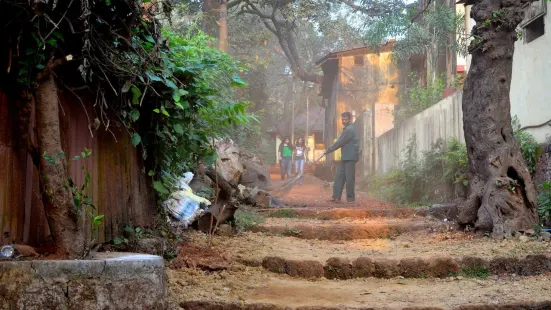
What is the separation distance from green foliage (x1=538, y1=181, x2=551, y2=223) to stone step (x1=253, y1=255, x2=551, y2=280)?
198 centimetres

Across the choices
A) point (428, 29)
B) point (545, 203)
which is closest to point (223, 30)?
point (428, 29)

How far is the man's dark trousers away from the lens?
12.3m

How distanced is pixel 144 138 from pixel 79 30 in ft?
5.39

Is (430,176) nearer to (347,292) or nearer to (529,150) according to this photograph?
(529,150)

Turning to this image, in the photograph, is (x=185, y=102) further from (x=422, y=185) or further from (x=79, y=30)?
(x=422, y=185)

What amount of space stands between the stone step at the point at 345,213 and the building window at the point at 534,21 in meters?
3.23

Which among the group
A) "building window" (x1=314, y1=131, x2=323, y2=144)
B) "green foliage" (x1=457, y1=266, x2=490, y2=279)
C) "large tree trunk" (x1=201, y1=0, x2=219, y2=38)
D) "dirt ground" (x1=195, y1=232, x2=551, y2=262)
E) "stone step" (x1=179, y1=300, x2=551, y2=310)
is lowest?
"stone step" (x1=179, y1=300, x2=551, y2=310)

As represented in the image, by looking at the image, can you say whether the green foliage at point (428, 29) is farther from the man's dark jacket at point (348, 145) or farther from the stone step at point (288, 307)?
the stone step at point (288, 307)

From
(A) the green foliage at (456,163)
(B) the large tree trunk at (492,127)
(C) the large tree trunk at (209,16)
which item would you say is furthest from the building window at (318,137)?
(B) the large tree trunk at (492,127)

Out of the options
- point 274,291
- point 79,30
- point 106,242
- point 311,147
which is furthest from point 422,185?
point 311,147

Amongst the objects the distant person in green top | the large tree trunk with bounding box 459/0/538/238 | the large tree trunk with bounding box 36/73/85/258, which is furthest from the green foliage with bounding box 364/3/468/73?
the large tree trunk with bounding box 36/73/85/258

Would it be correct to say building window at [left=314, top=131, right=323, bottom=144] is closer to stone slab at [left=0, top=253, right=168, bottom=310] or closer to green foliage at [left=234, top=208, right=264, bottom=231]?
green foliage at [left=234, top=208, right=264, bottom=231]

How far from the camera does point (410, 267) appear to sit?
5898 millimetres

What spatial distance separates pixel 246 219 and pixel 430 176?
527 cm
